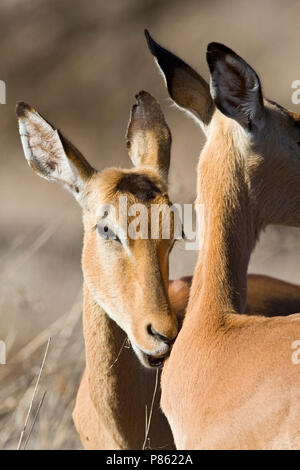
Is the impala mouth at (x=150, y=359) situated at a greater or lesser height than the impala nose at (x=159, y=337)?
lesser

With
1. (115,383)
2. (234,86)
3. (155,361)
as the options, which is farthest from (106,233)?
(234,86)

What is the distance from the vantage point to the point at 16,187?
12109mm

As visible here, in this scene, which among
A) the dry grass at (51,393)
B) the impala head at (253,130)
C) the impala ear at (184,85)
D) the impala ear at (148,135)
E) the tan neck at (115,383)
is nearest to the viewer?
the impala head at (253,130)

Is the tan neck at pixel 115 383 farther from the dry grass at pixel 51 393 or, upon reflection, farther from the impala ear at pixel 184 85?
the impala ear at pixel 184 85

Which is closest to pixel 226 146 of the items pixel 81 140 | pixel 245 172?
pixel 245 172

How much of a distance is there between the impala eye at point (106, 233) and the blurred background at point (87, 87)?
3.85 metres

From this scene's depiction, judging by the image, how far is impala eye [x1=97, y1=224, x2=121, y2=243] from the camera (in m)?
4.46

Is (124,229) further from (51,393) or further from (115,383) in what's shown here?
(51,393)

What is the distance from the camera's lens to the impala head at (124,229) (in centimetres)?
420

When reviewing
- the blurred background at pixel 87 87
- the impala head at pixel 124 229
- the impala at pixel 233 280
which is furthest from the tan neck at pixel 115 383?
the blurred background at pixel 87 87

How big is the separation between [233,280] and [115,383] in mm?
994

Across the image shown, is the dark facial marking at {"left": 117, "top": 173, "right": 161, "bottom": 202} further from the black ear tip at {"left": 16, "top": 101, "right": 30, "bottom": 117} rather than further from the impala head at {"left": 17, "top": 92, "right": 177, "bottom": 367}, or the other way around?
the black ear tip at {"left": 16, "top": 101, "right": 30, "bottom": 117}

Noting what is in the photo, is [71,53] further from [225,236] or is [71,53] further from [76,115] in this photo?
[225,236]

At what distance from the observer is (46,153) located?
483 cm
